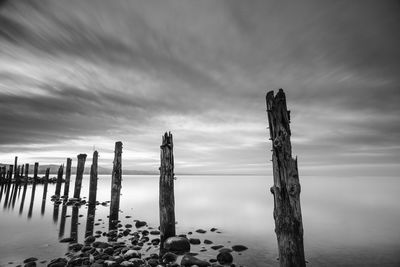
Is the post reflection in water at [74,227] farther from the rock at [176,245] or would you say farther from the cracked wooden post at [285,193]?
the cracked wooden post at [285,193]

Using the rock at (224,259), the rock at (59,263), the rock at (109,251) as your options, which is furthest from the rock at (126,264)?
the rock at (224,259)

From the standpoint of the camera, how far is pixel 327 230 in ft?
45.4

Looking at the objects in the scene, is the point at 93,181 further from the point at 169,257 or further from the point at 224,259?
the point at 224,259

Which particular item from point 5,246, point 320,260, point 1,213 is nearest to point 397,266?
point 320,260

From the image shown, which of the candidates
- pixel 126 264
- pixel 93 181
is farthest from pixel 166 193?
pixel 93 181

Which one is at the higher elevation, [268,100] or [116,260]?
[268,100]

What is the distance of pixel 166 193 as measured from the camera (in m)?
8.95

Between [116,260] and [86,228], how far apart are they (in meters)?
6.53

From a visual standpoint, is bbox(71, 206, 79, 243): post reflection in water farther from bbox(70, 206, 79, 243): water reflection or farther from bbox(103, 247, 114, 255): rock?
bbox(103, 247, 114, 255): rock

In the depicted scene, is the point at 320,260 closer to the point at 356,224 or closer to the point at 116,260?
the point at 116,260

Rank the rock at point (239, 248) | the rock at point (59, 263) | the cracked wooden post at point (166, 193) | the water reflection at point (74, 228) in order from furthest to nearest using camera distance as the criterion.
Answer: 1. the water reflection at point (74, 228)
2. the rock at point (239, 248)
3. the cracked wooden post at point (166, 193)
4. the rock at point (59, 263)

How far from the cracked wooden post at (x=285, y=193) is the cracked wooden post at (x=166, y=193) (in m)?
5.07

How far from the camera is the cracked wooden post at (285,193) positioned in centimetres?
475

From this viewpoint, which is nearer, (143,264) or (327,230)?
(143,264)
